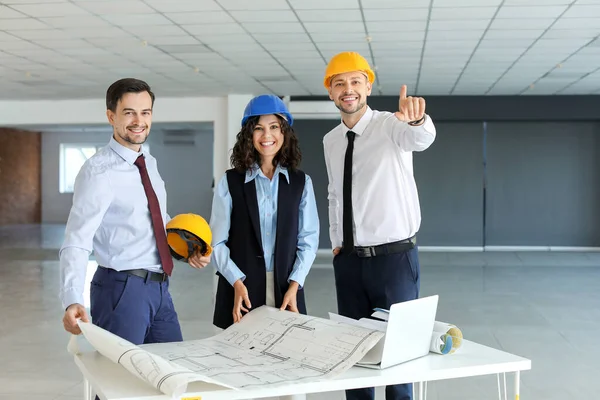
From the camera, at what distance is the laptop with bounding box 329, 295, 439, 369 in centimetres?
175

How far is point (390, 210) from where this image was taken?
2.77 meters

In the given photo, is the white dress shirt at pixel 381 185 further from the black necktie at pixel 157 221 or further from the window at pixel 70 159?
the window at pixel 70 159

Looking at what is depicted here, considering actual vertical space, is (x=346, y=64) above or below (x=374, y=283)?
above

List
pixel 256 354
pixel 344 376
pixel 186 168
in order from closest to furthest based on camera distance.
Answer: pixel 344 376
pixel 256 354
pixel 186 168

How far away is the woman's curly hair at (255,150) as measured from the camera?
2.58m

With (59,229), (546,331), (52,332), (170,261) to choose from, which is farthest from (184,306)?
(59,229)

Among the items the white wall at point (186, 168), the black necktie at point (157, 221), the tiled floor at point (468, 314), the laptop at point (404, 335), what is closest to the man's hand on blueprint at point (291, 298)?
the black necktie at point (157, 221)

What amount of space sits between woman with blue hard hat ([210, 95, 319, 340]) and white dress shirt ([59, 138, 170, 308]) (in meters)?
0.29

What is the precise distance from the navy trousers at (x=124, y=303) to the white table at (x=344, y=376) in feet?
1.05

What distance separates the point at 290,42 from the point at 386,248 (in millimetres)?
5935

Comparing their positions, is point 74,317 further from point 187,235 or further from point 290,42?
point 290,42

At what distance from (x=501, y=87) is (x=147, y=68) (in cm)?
632

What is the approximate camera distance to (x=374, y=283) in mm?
2748

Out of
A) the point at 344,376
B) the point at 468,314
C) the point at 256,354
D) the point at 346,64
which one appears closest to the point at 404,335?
the point at 344,376
